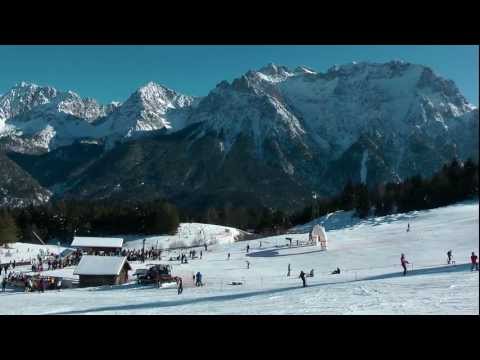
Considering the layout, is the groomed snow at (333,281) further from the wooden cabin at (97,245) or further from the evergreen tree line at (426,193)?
the wooden cabin at (97,245)

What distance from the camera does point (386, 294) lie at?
17.8 metres

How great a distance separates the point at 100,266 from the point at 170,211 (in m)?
54.2

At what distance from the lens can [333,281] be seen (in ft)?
89.7

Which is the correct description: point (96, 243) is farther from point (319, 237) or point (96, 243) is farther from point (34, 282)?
point (34, 282)

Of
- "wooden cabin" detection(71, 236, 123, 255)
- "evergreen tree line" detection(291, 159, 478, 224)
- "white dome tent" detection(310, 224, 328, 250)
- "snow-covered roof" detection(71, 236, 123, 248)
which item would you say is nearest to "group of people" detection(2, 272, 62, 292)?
"white dome tent" detection(310, 224, 328, 250)

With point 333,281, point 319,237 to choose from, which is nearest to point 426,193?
point 319,237

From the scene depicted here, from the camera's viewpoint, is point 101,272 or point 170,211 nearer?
point 101,272

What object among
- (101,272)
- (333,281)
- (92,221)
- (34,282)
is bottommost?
(34,282)

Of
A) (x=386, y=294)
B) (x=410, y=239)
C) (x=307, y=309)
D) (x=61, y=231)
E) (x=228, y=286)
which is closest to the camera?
(x=307, y=309)

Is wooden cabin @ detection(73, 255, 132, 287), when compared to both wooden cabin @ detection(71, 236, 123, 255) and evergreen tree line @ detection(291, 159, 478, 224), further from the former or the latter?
evergreen tree line @ detection(291, 159, 478, 224)
